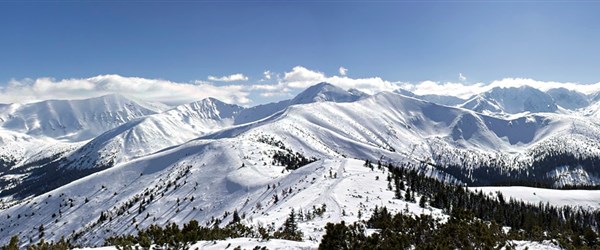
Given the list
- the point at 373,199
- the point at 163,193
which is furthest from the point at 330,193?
the point at 163,193

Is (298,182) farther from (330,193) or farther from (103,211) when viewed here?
(103,211)

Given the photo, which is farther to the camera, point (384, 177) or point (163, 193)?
point (163, 193)

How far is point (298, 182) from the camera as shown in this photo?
478 feet

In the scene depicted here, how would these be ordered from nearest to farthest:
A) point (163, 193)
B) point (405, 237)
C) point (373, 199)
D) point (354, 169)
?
point (405, 237) < point (373, 199) < point (354, 169) < point (163, 193)

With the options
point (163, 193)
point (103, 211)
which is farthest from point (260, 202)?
point (103, 211)

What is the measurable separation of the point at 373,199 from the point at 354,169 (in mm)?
65499

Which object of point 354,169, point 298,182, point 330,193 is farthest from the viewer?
point 354,169

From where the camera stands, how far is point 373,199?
102750 millimetres

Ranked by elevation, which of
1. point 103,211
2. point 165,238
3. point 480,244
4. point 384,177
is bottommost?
point 103,211

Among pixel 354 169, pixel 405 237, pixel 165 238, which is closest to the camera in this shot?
pixel 165 238

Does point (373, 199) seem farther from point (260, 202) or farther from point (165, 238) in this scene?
point (165, 238)

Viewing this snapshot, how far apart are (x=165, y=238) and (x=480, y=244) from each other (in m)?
27.0

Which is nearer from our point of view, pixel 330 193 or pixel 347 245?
pixel 347 245

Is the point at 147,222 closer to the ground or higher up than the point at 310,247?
closer to the ground
